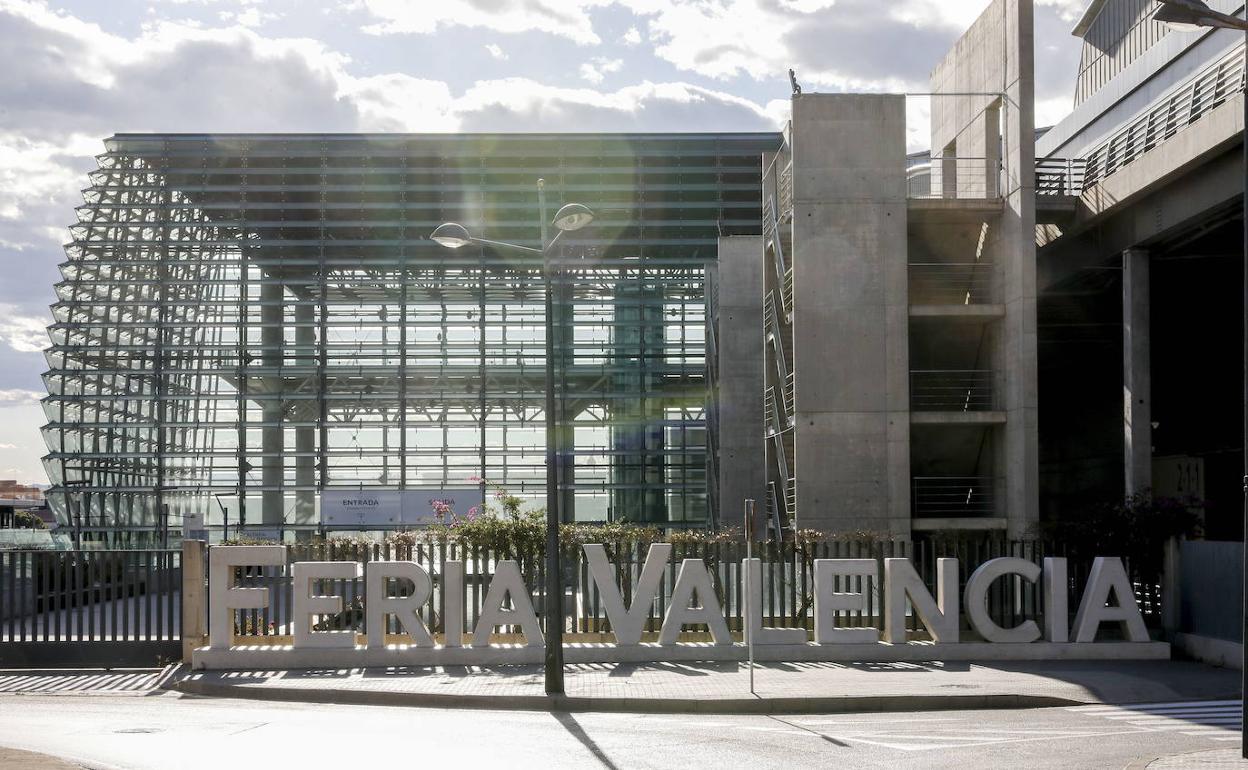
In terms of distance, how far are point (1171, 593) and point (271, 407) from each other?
49.1m

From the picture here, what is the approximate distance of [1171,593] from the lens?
840 inches

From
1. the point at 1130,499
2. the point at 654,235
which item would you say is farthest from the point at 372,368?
the point at 1130,499

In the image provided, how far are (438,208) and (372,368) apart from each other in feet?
28.2

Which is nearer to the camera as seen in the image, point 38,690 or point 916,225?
point 38,690

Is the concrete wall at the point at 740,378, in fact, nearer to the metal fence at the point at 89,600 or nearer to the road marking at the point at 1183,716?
the metal fence at the point at 89,600

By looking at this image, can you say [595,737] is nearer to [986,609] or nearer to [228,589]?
[228,589]

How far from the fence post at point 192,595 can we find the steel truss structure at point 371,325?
134ft

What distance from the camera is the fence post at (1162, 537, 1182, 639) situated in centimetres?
2123

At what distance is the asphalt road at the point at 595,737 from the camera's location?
11664 mm

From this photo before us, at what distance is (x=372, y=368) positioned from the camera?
62.3m

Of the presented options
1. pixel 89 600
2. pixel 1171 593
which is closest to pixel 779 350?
pixel 1171 593

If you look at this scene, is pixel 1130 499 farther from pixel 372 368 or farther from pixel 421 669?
pixel 372 368

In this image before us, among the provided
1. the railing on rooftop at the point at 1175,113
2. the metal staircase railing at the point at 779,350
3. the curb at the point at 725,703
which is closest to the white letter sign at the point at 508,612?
the curb at the point at 725,703

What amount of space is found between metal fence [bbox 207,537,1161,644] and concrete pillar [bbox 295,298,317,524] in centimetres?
4110
